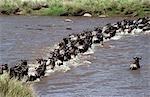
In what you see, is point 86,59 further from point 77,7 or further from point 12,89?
point 77,7

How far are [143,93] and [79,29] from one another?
19.8 meters

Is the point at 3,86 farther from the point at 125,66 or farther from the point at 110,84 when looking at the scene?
the point at 125,66

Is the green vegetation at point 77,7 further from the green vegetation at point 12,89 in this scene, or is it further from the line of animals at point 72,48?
the green vegetation at point 12,89

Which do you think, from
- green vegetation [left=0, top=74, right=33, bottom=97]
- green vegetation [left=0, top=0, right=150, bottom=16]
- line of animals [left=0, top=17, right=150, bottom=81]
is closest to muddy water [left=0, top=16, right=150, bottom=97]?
line of animals [left=0, top=17, right=150, bottom=81]

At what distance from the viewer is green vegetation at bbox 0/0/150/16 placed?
44375 millimetres

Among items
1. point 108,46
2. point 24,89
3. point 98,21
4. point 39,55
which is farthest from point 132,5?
point 24,89

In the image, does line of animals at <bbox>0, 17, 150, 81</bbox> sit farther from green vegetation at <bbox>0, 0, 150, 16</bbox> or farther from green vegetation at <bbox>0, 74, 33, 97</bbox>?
green vegetation at <bbox>0, 0, 150, 16</bbox>

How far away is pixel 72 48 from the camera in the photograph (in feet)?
72.8

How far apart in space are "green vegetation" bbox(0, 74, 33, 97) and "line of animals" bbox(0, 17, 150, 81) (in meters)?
2.42

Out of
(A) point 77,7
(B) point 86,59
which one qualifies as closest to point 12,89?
(B) point 86,59

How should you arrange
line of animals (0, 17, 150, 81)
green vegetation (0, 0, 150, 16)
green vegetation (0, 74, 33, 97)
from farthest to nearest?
green vegetation (0, 0, 150, 16) < line of animals (0, 17, 150, 81) < green vegetation (0, 74, 33, 97)

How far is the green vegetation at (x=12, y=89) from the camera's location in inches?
400

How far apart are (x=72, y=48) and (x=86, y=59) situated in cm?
202

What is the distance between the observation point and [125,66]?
18750mm
